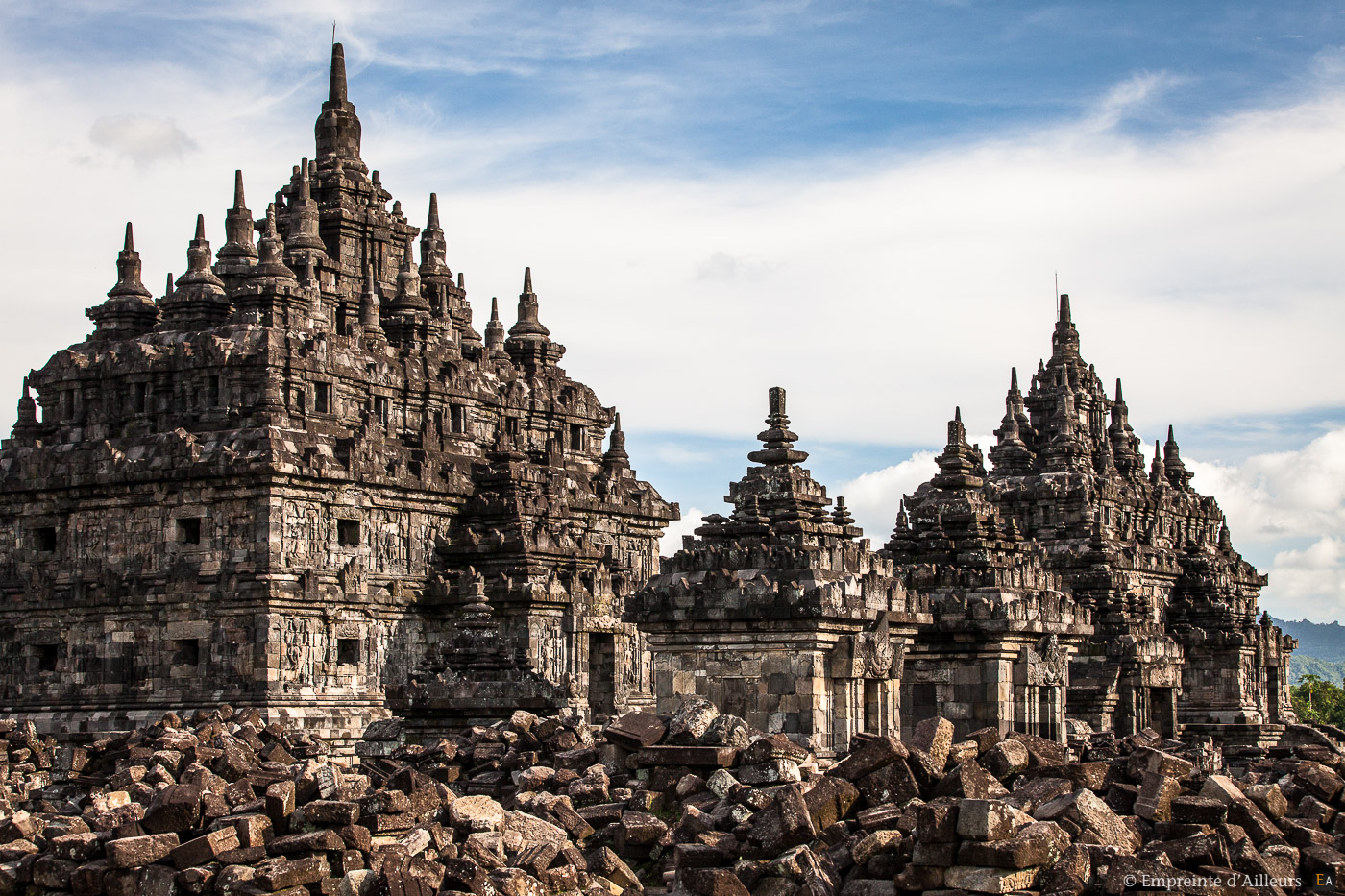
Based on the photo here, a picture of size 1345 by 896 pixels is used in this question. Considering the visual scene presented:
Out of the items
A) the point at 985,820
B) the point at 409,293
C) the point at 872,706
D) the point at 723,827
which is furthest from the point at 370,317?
the point at 985,820

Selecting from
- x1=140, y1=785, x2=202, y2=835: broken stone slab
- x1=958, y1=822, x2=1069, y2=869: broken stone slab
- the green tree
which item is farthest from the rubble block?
the green tree

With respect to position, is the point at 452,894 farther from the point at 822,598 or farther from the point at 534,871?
the point at 822,598

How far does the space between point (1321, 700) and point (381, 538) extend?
87718mm

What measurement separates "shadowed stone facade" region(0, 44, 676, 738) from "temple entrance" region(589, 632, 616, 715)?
0.06m

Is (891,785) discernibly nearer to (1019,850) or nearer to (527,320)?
(1019,850)

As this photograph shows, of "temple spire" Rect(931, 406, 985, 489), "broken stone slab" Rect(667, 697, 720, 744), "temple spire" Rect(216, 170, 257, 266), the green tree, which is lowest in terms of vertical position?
the green tree

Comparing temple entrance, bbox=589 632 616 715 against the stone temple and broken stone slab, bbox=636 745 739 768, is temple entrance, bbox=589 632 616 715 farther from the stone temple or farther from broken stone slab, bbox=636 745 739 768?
broken stone slab, bbox=636 745 739 768

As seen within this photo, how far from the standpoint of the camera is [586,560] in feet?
184

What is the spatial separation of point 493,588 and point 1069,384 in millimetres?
44262

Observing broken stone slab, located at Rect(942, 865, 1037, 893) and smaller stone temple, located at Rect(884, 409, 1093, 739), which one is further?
smaller stone temple, located at Rect(884, 409, 1093, 739)

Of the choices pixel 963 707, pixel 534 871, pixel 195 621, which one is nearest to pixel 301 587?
pixel 195 621

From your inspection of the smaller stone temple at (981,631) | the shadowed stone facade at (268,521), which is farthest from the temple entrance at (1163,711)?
the shadowed stone facade at (268,521)

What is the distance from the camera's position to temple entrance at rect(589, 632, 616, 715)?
5447 cm

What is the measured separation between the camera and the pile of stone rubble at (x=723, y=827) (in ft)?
71.9
